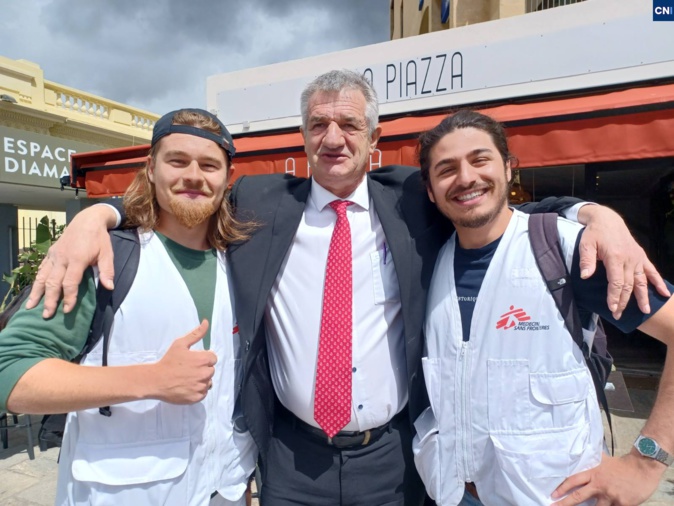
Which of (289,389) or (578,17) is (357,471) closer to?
(289,389)

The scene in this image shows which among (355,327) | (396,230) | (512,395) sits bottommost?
(512,395)

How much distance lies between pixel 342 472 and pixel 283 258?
80cm

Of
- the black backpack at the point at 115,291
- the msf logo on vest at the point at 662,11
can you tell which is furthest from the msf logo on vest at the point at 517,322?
the msf logo on vest at the point at 662,11

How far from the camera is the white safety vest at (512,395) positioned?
1.30 metres

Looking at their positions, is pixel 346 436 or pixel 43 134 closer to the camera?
pixel 346 436

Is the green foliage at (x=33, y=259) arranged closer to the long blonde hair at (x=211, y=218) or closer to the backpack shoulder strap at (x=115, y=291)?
the long blonde hair at (x=211, y=218)

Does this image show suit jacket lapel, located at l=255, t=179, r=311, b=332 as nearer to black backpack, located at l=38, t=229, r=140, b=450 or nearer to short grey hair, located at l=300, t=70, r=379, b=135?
short grey hair, located at l=300, t=70, r=379, b=135

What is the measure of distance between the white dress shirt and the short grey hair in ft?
1.53

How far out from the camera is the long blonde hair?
1579 mm

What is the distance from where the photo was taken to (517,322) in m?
1.36

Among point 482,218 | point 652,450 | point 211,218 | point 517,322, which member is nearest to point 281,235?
point 211,218

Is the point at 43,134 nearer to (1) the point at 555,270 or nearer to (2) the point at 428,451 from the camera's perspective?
(2) the point at 428,451

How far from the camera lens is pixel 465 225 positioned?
4.93 feet

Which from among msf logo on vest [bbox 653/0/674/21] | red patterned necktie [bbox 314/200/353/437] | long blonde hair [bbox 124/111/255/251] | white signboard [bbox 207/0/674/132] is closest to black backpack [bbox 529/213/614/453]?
red patterned necktie [bbox 314/200/353/437]
